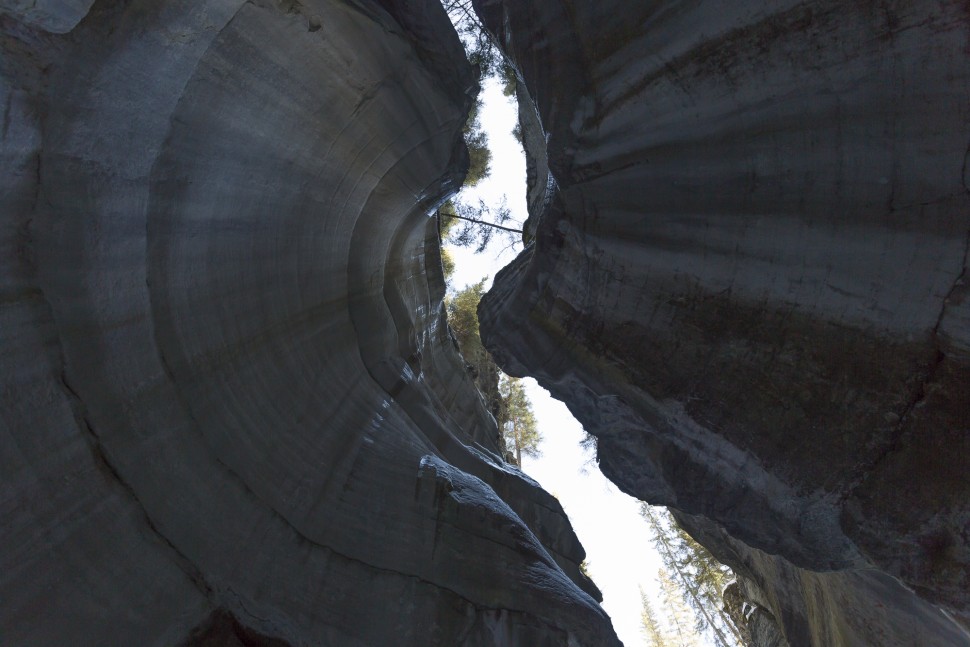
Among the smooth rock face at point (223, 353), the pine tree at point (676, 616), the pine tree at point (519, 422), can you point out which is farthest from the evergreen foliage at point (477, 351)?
the pine tree at point (676, 616)

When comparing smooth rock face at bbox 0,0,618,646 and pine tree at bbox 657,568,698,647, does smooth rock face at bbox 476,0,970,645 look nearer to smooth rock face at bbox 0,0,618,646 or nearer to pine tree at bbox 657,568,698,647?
smooth rock face at bbox 0,0,618,646

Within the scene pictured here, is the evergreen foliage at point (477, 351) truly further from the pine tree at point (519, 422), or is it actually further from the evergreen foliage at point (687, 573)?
the evergreen foliage at point (687, 573)

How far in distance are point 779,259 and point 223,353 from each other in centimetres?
336

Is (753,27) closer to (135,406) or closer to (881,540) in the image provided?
(881,540)

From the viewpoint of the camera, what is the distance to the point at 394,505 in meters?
3.46

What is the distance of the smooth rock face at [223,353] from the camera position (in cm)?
213

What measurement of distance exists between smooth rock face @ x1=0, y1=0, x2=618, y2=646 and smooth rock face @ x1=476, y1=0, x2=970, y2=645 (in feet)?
4.10

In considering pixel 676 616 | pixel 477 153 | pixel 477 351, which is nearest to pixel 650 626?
pixel 676 616

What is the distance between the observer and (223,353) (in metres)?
3.02

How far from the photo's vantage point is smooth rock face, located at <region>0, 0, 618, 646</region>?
213 centimetres

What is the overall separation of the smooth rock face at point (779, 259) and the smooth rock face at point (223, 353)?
4.10ft

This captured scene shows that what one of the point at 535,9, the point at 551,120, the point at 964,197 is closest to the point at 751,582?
the point at 964,197

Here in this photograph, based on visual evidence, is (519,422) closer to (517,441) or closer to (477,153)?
(517,441)

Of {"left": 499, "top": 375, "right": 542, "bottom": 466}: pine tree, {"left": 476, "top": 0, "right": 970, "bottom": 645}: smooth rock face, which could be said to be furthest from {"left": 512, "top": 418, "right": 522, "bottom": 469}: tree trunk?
{"left": 476, "top": 0, "right": 970, "bottom": 645}: smooth rock face
